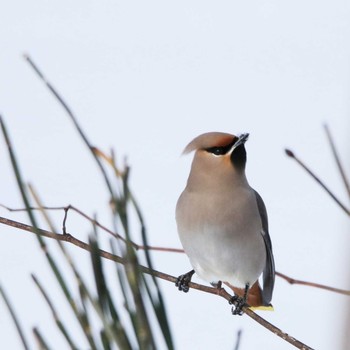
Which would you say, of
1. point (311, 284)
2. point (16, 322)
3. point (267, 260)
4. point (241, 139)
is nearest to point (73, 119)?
point (16, 322)

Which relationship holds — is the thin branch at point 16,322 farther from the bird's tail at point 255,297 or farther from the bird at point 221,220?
the bird's tail at point 255,297

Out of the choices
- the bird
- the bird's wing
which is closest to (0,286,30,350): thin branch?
the bird

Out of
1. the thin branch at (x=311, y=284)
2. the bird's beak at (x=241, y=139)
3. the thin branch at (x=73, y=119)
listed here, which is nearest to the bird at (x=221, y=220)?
the bird's beak at (x=241, y=139)

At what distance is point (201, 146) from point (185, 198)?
19 centimetres

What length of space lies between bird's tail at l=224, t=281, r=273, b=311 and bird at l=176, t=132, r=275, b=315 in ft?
0.15

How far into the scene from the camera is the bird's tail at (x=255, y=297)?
2316 mm

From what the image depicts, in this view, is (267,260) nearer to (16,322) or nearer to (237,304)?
(237,304)

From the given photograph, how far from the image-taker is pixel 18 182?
569mm

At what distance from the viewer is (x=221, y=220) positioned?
213cm

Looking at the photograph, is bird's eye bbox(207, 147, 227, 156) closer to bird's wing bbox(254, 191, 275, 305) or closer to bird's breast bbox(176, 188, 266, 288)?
bird's breast bbox(176, 188, 266, 288)

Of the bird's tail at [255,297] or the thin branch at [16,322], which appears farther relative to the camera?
the bird's tail at [255,297]

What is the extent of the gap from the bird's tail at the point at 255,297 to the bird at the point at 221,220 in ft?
0.15

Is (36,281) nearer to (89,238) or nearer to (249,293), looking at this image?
Result: (89,238)

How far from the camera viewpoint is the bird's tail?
2316 mm
